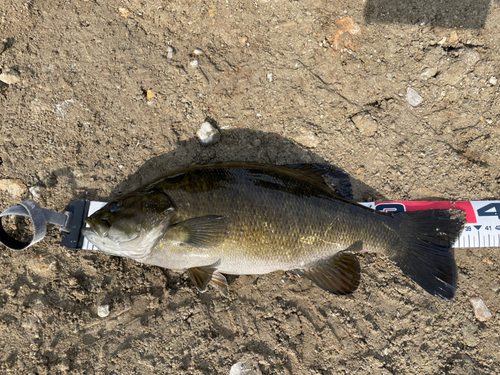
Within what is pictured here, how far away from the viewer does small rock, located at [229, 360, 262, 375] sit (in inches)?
121

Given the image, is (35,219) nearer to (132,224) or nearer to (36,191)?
(36,191)

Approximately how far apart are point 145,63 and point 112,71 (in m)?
0.41

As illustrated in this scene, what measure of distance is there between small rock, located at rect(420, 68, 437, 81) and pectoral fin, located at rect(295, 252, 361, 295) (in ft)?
7.87

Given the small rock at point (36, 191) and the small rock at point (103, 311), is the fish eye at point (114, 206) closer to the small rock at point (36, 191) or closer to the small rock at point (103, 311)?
the small rock at point (103, 311)

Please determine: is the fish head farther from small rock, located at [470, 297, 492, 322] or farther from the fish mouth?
small rock, located at [470, 297, 492, 322]

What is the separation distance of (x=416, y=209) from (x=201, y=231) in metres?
2.53

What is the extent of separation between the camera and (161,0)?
3912mm

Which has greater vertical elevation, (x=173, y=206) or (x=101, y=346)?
(x=173, y=206)

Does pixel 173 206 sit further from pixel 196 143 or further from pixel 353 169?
pixel 353 169

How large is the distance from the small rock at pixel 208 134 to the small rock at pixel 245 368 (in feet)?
7.85

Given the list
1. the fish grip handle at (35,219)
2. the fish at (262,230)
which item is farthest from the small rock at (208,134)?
the fish grip handle at (35,219)

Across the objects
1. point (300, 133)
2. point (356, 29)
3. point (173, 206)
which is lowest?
point (173, 206)

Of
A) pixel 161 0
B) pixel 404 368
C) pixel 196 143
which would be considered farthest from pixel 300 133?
pixel 404 368

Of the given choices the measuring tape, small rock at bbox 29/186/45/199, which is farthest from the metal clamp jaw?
small rock at bbox 29/186/45/199
